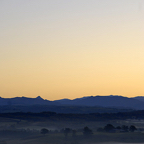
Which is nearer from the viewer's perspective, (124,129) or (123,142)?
(123,142)

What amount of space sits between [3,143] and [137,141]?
99.1 ft

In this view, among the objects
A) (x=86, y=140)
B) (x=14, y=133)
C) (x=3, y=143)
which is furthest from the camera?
(x=14, y=133)

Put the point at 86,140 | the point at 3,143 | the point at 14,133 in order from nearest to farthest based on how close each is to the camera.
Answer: the point at 3,143 → the point at 86,140 → the point at 14,133

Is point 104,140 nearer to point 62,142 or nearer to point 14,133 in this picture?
point 62,142

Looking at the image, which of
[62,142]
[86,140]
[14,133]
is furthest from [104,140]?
[14,133]

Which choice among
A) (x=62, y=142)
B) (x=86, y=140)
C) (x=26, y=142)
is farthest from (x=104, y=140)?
(x=26, y=142)

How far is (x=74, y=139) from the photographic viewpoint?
287 feet

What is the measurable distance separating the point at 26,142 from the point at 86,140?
45.1 feet

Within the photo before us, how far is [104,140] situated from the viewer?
8906 centimetres

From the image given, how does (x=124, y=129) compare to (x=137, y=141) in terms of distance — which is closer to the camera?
(x=137, y=141)

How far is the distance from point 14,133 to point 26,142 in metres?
23.7

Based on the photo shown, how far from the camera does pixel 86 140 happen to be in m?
87.4

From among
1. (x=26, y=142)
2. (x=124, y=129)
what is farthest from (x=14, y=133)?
(x=124, y=129)

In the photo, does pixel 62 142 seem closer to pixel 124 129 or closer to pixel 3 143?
pixel 3 143
